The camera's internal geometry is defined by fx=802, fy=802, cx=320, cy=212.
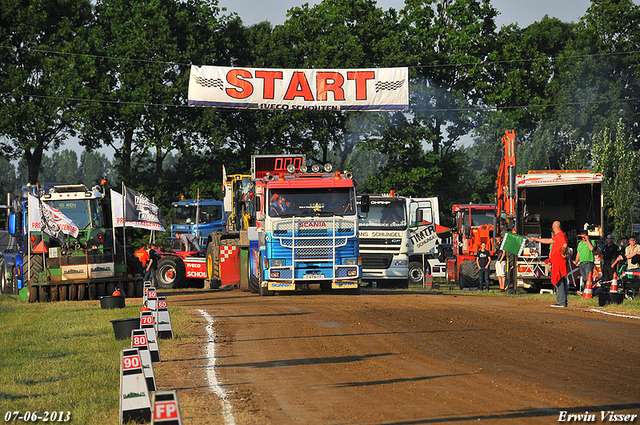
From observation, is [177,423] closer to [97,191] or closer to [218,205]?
[97,191]

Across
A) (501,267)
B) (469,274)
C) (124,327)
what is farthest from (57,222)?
(469,274)

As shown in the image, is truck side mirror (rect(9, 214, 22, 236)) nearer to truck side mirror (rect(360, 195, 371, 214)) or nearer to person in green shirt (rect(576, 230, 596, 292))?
truck side mirror (rect(360, 195, 371, 214))

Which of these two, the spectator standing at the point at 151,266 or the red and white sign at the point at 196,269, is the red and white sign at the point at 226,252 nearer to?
the spectator standing at the point at 151,266

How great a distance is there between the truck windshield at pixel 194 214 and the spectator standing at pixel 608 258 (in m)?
17.3

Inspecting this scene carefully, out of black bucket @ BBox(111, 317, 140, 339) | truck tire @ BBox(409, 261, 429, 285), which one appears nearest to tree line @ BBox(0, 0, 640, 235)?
truck tire @ BBox(409, 261, 429, 285)

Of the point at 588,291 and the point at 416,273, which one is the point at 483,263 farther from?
the point at 416,273

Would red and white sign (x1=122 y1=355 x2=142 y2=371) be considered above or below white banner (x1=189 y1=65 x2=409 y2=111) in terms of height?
below

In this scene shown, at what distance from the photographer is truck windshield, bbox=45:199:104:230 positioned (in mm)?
24531

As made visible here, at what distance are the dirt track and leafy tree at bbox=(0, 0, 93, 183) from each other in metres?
33.9

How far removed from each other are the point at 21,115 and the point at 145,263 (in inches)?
947

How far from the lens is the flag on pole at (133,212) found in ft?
75.7

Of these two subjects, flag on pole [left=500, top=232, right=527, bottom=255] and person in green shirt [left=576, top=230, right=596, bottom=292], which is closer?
person in green shirt [left=576, top=230, right=596, bottom=292]

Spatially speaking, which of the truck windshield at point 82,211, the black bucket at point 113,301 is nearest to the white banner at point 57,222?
the truck windshield at point 82,211

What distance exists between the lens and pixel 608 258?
22.9m
